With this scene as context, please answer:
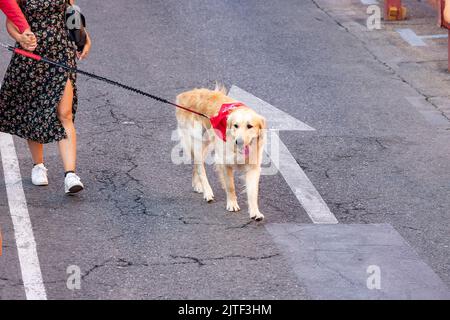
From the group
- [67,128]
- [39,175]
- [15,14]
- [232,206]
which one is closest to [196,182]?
[232,206]

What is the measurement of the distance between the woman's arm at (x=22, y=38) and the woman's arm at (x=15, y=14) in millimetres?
36

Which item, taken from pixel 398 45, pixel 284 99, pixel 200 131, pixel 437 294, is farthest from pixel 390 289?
pixel 398 45

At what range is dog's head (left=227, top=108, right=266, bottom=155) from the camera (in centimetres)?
812

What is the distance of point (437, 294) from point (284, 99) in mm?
5471

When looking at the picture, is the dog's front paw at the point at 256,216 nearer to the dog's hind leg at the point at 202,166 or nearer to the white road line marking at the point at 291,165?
the white road line marking at the point at 291,165

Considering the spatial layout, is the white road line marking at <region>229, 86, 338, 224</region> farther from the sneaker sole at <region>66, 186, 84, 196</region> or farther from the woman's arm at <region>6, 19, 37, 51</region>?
the woman's arm at <region>6, 19, 37, 51</region>

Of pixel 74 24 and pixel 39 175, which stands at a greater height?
pixel 74 24

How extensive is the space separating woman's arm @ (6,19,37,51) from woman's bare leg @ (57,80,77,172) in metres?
0.51

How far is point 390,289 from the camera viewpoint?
696cm

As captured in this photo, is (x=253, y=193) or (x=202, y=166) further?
(x=202, y=166)

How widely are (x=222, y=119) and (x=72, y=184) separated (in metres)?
1.36

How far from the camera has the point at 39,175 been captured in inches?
358

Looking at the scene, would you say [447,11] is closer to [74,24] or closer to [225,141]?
[225,141]

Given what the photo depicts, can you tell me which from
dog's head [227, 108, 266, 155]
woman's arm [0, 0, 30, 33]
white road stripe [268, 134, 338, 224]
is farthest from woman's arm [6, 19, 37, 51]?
white road stripe [268, 134, 338, 224]
